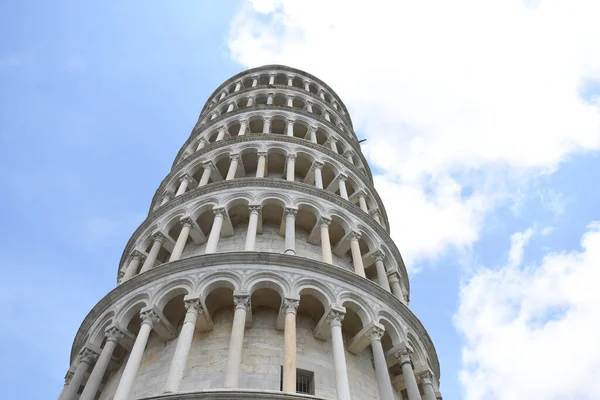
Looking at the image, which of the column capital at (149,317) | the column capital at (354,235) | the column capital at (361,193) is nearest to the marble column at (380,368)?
the column capital at (354,235)

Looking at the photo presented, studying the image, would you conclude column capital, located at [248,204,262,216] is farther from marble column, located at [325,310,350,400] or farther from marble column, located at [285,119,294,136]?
marble column, located at [285,119,294,136]

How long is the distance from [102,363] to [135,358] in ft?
5.55

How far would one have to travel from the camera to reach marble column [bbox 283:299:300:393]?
12741 millimetres

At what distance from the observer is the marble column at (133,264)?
758 inches

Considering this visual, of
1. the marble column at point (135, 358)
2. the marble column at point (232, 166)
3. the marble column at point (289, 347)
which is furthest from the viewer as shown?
the marble column at point (232, 166)

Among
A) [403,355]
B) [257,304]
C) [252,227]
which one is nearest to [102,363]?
[257,304]

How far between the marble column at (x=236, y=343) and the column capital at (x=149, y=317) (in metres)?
2.36

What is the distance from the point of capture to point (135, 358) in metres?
13.8

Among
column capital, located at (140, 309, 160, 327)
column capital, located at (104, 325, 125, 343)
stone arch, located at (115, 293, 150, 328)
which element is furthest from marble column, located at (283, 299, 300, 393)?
column capital, located at (104, 325, 125, 343)

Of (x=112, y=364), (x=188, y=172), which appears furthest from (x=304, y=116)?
(x=112, y=364)

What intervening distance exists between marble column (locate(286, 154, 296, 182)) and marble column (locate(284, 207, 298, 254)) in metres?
2.19

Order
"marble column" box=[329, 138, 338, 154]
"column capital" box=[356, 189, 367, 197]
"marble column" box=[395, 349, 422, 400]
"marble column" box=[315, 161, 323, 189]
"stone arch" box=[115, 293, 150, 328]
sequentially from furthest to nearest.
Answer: "marble column" box=[329, 138, 338, 154] < "column capital" box=[356, 189, 367, 197] < "marble column" box=[315, 161, 323, 189] < "stone arch" box=[115, 293, 150, 328] < "marble column" box=[395, 349, 422, 400]

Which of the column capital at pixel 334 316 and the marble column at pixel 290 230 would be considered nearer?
the column capital at pixel 334 316

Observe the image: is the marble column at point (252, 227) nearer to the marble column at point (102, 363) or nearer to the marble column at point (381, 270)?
the marble column at point (102, 363)
